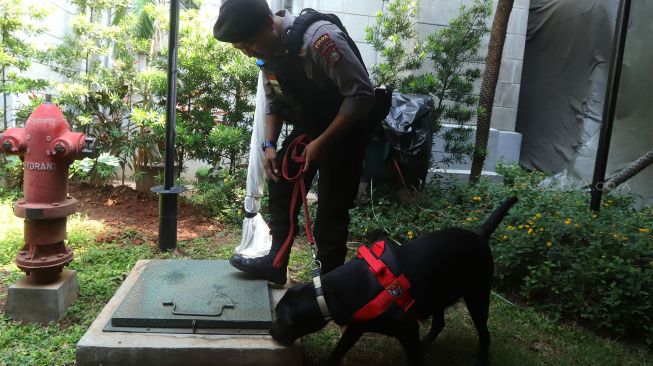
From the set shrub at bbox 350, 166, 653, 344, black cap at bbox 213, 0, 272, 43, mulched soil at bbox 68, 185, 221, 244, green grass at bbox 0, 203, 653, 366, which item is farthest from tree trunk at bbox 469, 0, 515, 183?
black cap at bbox 213, 0, 272, 43

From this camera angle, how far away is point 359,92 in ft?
7.07

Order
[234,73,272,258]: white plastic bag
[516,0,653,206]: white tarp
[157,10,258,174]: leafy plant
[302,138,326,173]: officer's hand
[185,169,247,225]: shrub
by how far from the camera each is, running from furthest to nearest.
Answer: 1. [516,0,653,206]: white tarp
2. [157,10,258,174]: leafy plant
3. [185,169,247,225]: shrub
4. [234,73,272,258]: white plastic bag
5. [302,138,326,173]: officer's hand

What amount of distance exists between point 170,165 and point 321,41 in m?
2.02

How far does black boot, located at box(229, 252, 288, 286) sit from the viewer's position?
2.91 meters

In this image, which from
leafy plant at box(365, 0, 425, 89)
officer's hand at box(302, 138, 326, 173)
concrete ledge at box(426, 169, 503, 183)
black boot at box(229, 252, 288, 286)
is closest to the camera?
officer's hand at box(302, 138, 326, 173)

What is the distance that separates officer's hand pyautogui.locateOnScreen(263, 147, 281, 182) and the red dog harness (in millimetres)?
882

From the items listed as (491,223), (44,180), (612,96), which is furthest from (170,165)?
(612,96)

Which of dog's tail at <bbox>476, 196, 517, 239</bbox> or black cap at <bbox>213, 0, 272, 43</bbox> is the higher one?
black cap at <bbox>213, 0, 272, 43</bbox>

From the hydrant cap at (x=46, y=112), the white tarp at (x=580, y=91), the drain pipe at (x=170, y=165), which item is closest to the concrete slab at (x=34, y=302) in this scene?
the hydrant cap at (x=46, y=112)

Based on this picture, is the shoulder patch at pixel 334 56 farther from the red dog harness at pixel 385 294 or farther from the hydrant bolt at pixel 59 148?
the hydrant bolt at pixel 59 148

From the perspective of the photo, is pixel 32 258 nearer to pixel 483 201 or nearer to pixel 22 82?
pixel 22 82

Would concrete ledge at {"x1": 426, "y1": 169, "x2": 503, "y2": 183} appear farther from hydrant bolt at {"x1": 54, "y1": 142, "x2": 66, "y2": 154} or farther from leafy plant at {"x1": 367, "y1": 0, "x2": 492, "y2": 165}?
hydrant bolt at {"x1": 54, "y1": 142, "x2": 66, "y2": 154}

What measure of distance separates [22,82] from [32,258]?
3.22m

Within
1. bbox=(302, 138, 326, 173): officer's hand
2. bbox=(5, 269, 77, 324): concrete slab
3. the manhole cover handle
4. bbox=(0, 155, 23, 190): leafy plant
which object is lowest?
bbox=(5, 269, 77, 324): concrete slab
